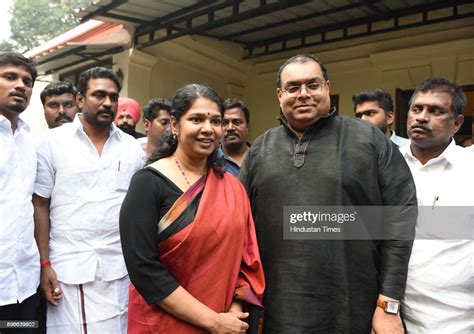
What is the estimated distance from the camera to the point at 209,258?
1.99 m

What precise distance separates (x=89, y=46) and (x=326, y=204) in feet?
20.8

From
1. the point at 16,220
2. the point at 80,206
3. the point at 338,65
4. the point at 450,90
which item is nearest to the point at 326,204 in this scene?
the point at 450,90

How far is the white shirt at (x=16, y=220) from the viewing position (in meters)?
2.39

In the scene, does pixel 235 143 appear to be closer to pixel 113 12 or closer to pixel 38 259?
pixel 38 259

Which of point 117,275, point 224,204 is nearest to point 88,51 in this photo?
point 117,275

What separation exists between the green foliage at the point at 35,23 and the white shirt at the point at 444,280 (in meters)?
33.6

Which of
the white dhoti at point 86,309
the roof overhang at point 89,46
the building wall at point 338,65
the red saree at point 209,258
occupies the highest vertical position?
the roof overhang at point 89,46

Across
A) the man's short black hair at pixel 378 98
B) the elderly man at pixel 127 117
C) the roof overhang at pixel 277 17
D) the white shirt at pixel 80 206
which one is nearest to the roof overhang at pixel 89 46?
the roof overhang at pixel 277 17

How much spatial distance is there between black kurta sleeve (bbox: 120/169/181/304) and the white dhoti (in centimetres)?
78

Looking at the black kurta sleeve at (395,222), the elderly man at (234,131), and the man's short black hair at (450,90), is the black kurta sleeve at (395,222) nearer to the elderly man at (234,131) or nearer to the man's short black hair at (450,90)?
the man's short black hair at (450,90)

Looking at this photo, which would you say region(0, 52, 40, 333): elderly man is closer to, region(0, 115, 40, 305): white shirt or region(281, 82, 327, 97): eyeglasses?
region(0, 115, 40, 305): white shirt

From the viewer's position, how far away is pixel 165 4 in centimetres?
591

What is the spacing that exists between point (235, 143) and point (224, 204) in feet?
5.42

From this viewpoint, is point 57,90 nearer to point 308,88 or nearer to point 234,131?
point 234,131
